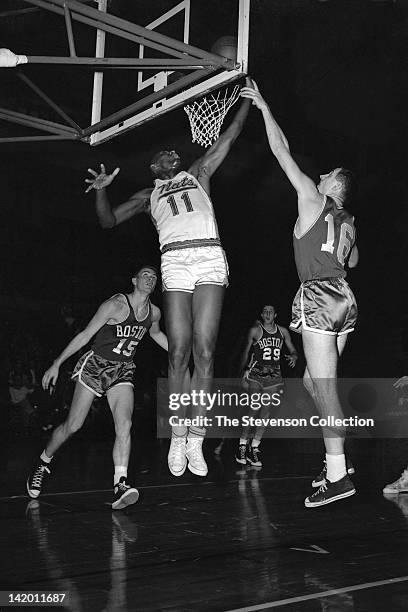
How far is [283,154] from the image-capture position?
4.58 meters

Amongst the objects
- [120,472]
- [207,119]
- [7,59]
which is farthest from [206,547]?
[207,119]

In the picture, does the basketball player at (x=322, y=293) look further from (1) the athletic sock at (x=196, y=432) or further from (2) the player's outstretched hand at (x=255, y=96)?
(1) the athletic sock at (x=196, y=432)

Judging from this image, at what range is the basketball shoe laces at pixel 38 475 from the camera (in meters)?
5.65

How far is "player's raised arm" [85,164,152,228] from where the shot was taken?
5454mm

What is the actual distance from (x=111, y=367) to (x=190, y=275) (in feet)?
3.52

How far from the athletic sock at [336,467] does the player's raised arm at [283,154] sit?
1825mm

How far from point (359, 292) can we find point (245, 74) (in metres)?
14.0

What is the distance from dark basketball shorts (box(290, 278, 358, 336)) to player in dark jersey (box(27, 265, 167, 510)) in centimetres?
153

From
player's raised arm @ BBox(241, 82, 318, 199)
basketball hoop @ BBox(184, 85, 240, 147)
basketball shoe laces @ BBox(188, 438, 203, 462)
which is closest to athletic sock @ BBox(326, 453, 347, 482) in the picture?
basketball shoe laces @ BBox(188, 438, 203, 462)

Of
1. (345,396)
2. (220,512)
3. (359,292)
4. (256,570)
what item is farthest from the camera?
(359,292)

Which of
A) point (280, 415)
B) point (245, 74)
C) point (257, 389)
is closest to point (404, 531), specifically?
point (245, 74)

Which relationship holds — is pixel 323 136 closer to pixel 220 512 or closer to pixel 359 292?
pixel 359 292

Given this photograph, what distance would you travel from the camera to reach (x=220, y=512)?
501 centimetres

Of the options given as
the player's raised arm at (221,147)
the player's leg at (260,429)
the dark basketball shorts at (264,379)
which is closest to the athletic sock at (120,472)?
the player's raised arm at (221,147)
